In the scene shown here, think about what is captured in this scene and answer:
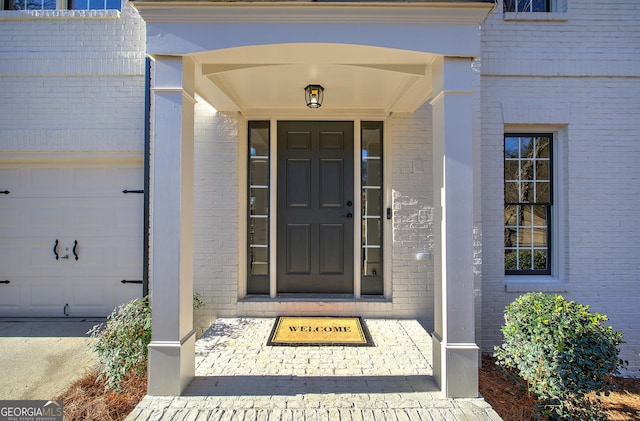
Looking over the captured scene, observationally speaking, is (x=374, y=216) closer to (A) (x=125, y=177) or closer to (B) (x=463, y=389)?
(B) (x=463, y=389)

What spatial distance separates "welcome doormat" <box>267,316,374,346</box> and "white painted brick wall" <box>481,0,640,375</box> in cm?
169

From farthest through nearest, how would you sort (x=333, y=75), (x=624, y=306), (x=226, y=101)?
(x=624, y=306), (x=226, y=101), (x=333, y=75)

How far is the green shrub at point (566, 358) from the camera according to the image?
2918mm

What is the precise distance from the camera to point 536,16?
15.5ft

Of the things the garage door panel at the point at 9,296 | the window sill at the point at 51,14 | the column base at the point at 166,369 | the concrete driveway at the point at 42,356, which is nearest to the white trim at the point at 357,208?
the column base at the point at 166,369

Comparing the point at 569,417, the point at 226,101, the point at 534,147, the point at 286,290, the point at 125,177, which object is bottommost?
the point at 569,417

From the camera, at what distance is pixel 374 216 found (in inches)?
196

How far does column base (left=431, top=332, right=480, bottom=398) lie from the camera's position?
9.41ft

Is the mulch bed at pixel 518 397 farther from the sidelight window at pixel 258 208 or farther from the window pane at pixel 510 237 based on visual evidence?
the sidelight window at pixel 258 208

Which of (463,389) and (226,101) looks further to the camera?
(226,101)

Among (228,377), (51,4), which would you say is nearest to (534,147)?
(228,377)

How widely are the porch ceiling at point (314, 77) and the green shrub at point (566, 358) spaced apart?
2263 millimetres

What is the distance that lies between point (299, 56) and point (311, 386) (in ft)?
8.55

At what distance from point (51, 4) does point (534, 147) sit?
6435 millimetres
